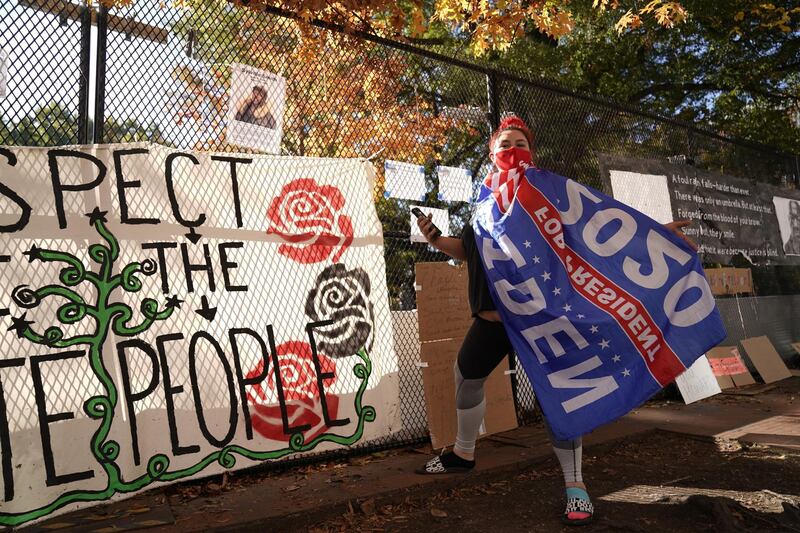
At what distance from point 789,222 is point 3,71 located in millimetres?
9788

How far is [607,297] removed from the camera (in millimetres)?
3660

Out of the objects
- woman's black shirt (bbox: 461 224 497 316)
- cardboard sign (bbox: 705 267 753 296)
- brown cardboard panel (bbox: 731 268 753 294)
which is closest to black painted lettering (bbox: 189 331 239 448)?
woman's black shirt (bbox: 461 224 497 316)

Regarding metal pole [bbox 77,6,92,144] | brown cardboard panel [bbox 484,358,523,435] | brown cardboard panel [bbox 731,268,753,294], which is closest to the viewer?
metal pole [bbox 77,6,92,144]

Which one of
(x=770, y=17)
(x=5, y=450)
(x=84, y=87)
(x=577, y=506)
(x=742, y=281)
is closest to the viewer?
(x=5, y=450)

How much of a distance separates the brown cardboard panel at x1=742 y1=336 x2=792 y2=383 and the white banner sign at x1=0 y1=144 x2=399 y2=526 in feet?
18.6

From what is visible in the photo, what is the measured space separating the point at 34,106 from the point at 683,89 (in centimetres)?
1435

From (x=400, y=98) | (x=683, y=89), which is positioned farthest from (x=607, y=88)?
(x=400, y=98)

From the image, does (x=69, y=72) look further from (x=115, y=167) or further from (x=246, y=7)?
(x=246, y=7)

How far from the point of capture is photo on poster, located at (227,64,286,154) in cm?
393

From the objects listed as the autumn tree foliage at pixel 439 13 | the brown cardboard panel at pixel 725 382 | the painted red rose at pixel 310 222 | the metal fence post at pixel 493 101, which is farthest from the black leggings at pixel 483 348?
the brown cardboard panel at pixel 725 382

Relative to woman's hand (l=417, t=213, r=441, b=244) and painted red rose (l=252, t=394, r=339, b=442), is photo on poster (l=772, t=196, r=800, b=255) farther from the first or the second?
painted red rose (l=252, t=394, r=339, b=442)

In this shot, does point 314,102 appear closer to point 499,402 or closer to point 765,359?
point 499,402

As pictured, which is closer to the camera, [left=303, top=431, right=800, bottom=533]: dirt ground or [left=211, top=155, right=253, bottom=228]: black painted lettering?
[left=303, top=431, right=800, bottom=533]: dirt ground

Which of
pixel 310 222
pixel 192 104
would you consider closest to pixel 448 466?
pixel 310 222
